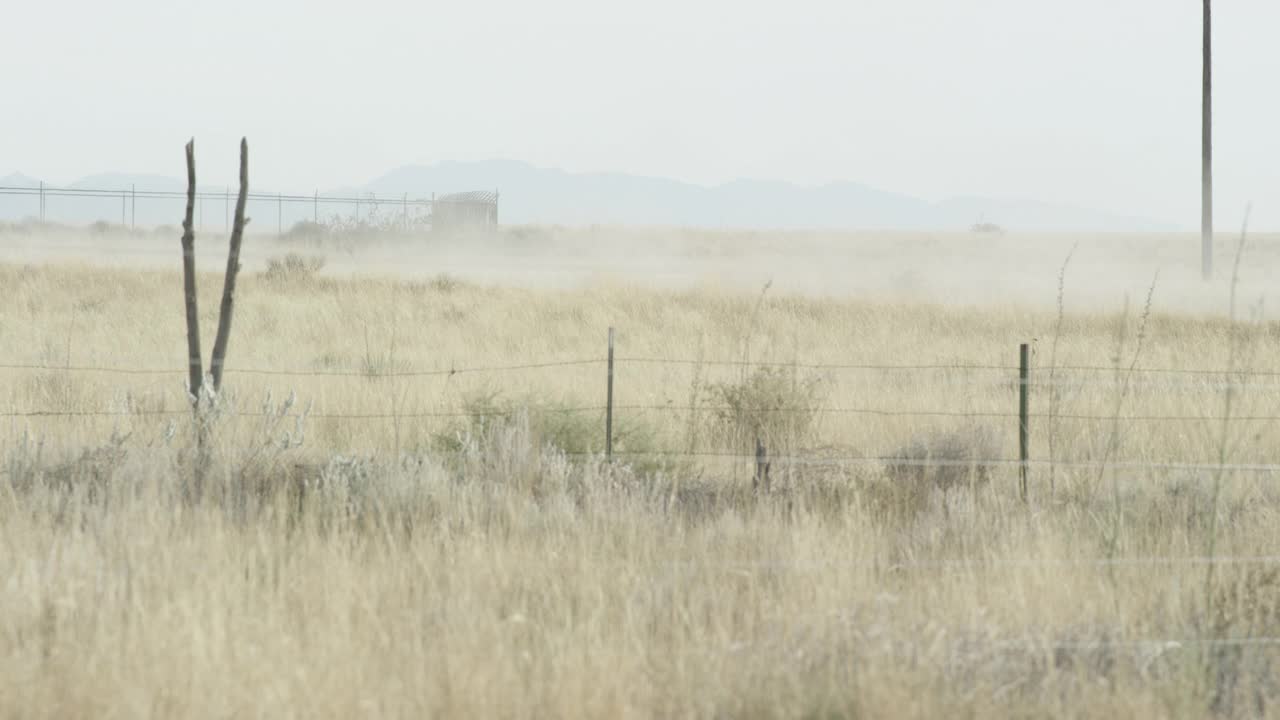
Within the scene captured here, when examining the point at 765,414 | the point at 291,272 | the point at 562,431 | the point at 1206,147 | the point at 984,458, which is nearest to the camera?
the point at 984,458

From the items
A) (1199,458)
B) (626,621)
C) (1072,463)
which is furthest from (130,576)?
(1199,458)

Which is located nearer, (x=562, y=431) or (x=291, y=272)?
(x=562, y=431)

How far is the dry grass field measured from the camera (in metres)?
5.38

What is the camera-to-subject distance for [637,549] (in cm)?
758

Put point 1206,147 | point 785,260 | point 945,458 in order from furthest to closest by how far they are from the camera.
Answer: point 785,260 → point 1206,147 → point 945,458

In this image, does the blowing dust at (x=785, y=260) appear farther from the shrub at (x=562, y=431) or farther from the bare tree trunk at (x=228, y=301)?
the bare tree trunk at (x=228, y=301)

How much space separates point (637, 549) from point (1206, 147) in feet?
112

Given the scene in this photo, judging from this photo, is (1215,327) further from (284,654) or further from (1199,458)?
(284,654)

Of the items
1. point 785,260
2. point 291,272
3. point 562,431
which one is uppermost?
point 785,260

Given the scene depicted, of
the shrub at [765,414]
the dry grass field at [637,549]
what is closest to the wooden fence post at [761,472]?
the dry grass field at [637,549]

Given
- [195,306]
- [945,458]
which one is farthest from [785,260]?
[195,306]

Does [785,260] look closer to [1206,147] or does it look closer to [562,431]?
[1206,147]

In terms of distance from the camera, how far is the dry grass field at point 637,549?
17.6 feet

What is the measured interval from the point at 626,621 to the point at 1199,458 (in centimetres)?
672
